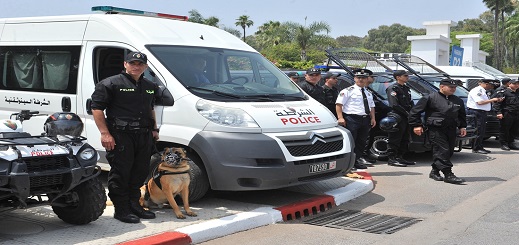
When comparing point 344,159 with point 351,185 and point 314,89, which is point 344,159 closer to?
point 351,185

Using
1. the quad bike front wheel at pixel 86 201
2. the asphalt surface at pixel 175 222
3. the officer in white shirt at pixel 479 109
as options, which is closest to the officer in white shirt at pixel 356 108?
the asphalt surface at pixel 175 222

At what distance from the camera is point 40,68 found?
7797 mm

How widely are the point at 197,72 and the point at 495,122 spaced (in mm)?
8536

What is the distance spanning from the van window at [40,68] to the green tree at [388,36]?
98442 mm

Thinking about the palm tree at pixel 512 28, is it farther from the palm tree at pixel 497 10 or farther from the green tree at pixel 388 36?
the green tree at pixel 388 36

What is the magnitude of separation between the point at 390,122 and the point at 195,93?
4.56 m

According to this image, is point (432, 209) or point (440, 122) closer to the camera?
point (432, 209)

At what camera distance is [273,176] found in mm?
6285

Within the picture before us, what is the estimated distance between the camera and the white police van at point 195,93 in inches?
248

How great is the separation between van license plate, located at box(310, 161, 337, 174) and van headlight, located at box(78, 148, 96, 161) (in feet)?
7.88

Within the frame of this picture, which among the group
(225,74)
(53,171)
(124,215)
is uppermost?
(225,74)

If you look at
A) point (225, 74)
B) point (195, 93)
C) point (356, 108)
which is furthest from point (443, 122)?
point (195, 93)

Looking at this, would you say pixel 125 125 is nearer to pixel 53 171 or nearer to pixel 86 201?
pixel 86 201

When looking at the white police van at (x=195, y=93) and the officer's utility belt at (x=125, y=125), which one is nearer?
the officer's utility belt at (x=125, y=125)
